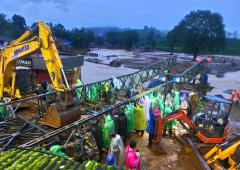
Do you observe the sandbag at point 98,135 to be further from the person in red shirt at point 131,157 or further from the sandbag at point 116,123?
the person in red shirt at point 131,157

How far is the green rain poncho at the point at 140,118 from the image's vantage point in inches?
377

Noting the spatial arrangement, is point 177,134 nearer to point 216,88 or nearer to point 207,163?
point 207,163

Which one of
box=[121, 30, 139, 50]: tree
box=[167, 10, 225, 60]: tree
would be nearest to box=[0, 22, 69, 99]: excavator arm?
box=[167, 10, 225, 60]: tree

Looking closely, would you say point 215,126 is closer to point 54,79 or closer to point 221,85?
point 54,79

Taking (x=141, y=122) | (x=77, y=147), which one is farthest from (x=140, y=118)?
(x=77, y=147)

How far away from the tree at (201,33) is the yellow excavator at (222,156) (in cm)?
5170

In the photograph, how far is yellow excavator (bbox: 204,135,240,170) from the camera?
852cm

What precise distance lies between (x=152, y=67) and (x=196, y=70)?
412 cm

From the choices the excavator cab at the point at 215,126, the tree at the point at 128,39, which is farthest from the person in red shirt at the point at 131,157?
the tree at the point at 128,39

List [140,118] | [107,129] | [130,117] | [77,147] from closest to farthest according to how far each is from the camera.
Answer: [77,147], [107,129], [130,117], [140,118]

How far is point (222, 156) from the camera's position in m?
8.57

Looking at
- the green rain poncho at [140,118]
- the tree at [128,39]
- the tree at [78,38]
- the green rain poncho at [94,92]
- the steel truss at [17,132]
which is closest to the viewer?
the steel truss at [17,132]

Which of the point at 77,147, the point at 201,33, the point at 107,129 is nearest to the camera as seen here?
the point at 77,147

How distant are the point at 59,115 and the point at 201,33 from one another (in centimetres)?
5536
